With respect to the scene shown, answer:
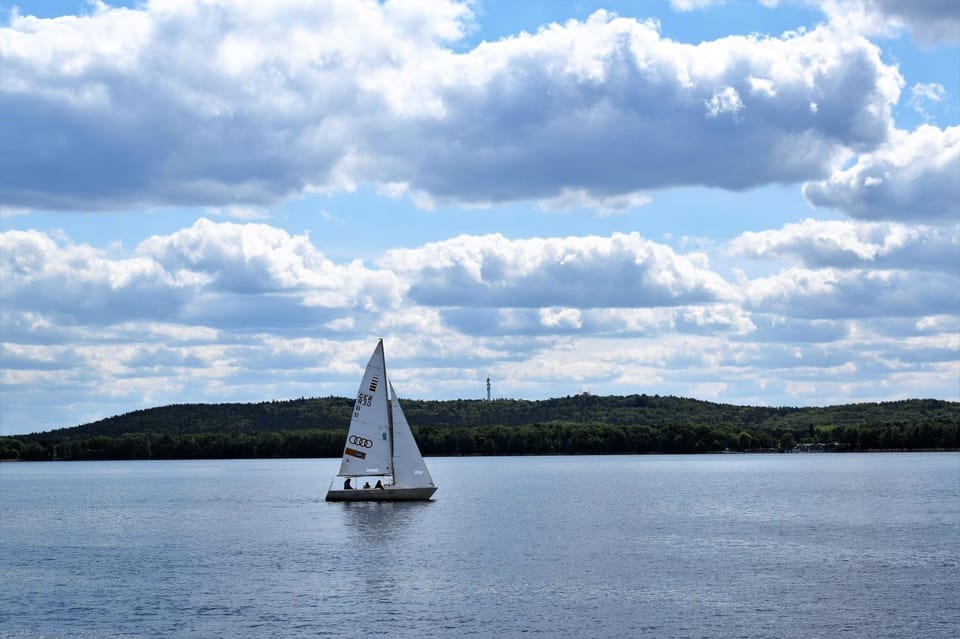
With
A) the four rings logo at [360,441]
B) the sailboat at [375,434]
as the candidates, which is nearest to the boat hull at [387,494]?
the sailboat at [375,434]

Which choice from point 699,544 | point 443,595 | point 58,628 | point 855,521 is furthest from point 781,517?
point 58,628

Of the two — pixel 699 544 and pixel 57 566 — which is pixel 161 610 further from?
pixel 699 544

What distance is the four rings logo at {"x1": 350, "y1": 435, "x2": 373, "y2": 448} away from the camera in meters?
103

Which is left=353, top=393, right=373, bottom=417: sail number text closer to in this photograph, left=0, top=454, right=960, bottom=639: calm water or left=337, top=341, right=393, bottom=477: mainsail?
left=337, top=341, right=393, bottom=477: mainsail

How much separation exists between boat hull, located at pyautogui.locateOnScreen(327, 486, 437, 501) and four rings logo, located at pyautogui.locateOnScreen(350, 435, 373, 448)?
4034 millimetres

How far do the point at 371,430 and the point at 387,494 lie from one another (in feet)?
20.5

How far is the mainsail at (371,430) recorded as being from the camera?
102938mm

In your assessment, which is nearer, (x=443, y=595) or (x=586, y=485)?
(x=443, y=595)

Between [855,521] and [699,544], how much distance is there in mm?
24785

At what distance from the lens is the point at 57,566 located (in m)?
73.7

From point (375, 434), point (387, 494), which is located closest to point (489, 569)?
point (375, 434)

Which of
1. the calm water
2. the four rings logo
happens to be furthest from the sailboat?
the calm water

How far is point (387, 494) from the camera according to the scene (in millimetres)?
105250

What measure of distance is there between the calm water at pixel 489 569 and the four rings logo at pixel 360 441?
5.98m
